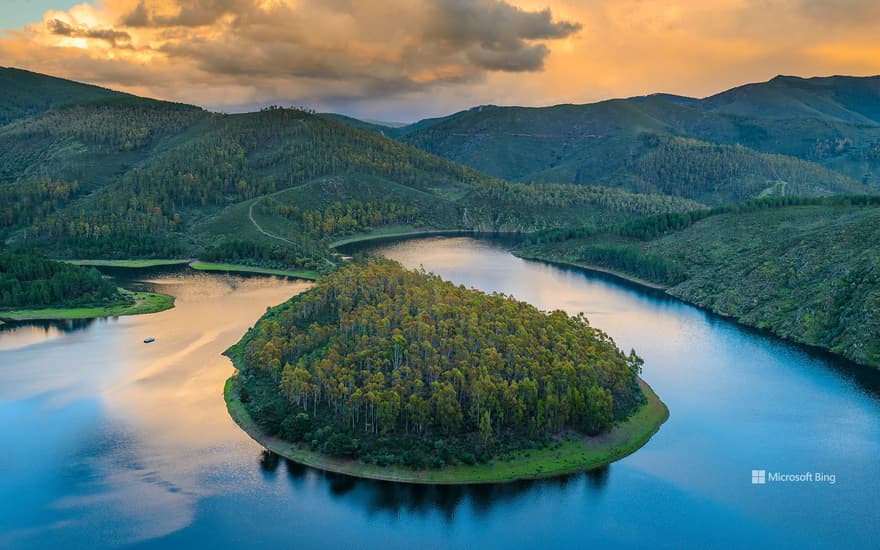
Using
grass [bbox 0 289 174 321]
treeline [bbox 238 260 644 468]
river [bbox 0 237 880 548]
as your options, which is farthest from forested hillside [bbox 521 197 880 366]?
grass [bbox 0 289 174 321]

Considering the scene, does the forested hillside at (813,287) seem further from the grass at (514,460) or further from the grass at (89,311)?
the grass at (89,311)

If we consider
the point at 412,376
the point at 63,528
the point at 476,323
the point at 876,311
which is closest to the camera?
the point at 63,528

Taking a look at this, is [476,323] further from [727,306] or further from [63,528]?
[727,306]

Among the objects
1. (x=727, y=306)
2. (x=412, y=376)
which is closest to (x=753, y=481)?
(x=412, y=376)

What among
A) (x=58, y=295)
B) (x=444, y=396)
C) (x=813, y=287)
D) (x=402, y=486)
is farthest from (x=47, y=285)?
(x=813, y=287)

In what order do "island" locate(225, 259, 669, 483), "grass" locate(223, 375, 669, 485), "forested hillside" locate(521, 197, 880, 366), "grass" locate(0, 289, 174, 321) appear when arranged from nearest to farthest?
"grass" locate(223, 375, 669, 485)
"island" locate(225, 259, 669, 483)
"forested hillside" locate(521, 197, 880, 366)
"grass" locate(0, 289, 174, 321)

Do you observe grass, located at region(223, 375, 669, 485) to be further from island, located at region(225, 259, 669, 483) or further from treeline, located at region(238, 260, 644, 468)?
treeline, located at region(238, 260, 644, 468)
